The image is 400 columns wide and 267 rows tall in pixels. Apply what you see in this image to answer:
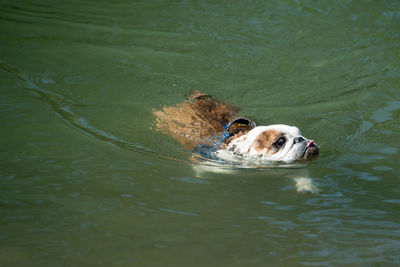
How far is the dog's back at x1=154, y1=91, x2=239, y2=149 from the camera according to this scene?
739cm

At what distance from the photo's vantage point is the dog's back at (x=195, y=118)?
739 centimetres

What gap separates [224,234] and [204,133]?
3.53 m

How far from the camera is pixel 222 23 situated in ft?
43.0

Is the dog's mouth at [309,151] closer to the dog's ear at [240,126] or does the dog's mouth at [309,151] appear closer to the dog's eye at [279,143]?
the dog's eye at [279,143]

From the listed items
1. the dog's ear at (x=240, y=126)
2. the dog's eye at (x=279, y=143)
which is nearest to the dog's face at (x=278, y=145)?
the dog's eye at (x=279, y=143)

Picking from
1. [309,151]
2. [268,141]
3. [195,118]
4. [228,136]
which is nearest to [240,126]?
[228,136]

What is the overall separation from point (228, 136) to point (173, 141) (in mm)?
957

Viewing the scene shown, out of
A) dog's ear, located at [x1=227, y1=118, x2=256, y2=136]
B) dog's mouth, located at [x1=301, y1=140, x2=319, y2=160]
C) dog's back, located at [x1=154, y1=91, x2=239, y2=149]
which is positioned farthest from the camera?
dog's back, located at [x1=154, y1=91, x2=239, y2=149]

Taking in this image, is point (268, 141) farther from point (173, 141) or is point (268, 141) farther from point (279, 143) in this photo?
point (173, 141)

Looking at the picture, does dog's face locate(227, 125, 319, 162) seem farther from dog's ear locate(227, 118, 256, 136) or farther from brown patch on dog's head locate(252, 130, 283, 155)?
dog's ear locate(227, 118, 256, 136)

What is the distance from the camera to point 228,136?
23.3 feet

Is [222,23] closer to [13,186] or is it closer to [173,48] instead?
[173,48]

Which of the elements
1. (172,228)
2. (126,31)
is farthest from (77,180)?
(126,31)

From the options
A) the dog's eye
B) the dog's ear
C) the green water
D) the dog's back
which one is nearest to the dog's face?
the dog's eye
